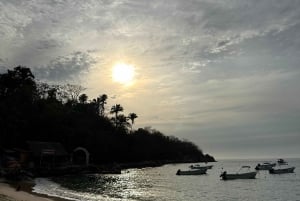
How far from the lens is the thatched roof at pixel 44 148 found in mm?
Answer: 71938

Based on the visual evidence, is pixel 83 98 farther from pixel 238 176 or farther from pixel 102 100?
pixel 238 176

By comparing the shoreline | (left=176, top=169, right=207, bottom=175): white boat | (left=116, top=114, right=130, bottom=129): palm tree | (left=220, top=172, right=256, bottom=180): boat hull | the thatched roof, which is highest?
(left=116, top=114, right=130, bottom=129): palm tree

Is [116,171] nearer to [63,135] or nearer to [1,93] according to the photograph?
[63,135]

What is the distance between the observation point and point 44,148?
73.6 meters

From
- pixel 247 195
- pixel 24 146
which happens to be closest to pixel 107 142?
pixel 24 146

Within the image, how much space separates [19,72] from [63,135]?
19427 mm

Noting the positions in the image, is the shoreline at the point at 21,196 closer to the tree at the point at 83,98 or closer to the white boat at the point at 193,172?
the white boat at the point at 193,172

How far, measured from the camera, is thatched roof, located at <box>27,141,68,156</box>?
71.9 meters

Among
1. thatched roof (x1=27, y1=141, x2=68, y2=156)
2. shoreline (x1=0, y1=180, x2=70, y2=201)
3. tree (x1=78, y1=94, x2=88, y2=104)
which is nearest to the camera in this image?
shoreline (x1=0, y1=180, x2=70, y2=201)

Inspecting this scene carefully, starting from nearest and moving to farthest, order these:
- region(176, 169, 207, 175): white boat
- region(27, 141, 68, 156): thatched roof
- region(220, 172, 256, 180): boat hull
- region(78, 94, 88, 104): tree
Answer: region(27, 141, 68, 156): thatched roof
region(220, 172, 256, 180): boat hull
region(176, 169, 207, 175): white boat
region(78, 94, 88, 104): tree

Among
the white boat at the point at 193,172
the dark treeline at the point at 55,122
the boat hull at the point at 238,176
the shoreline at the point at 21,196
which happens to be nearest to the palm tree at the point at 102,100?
the dark treeline at the point at 55,122

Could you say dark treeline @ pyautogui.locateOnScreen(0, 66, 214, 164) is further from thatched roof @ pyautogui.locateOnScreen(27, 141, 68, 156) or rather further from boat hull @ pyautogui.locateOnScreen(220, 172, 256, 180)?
boat hull @ pyautogui.locateOnScreen(220, 172, 256, 180)

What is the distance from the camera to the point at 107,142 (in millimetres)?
105938

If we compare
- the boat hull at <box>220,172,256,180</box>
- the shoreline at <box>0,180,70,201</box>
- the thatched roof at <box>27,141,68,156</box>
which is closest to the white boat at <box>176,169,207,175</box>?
the boat hull at <box>220,172,256,180</box>
